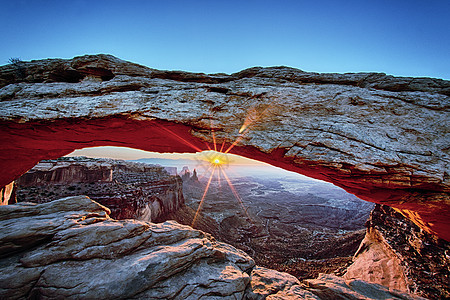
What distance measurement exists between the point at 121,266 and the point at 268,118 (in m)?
6.26

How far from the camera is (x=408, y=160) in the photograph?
3.87 metres

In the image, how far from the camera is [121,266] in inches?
159

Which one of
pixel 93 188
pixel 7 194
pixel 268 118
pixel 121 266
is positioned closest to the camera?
pixel 121 266

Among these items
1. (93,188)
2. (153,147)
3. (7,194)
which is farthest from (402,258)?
(93,188)

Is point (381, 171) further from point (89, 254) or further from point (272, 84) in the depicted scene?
point (89, 254)

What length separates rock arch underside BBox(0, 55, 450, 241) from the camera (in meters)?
4.06

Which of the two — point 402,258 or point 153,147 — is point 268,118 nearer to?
point 153,147

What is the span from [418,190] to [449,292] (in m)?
6.98

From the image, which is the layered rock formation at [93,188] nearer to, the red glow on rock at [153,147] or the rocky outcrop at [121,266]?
the red glow on rock at [153,147]

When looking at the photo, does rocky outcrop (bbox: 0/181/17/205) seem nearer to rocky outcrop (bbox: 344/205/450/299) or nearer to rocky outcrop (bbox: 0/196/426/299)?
rocky outcrop (bbox: 0/196/426/299)

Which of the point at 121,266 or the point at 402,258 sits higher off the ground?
the point at 121,266

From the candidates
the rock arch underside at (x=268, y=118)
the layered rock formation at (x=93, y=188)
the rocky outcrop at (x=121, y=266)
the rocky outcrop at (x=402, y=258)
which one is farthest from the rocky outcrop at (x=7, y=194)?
the rocky outcrop at (x=402, y=258)

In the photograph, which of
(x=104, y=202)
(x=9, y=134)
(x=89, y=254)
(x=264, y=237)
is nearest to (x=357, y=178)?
(x=89, y=254)

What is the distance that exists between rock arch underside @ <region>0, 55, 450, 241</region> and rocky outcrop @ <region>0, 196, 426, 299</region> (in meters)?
3.56
